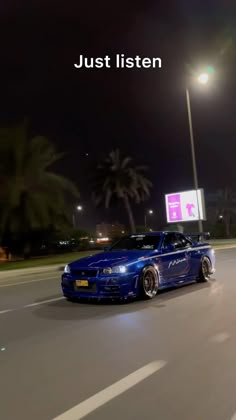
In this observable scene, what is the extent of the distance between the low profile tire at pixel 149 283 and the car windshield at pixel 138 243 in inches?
29.9

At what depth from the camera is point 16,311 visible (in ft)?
30.9

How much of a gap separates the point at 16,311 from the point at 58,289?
11.2 ft

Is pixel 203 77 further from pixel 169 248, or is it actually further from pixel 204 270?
pixel 169 248

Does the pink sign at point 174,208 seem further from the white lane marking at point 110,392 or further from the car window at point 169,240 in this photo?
the white lane marking at point 110,392

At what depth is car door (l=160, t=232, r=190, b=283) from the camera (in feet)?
34.7

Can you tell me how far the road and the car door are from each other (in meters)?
1.00

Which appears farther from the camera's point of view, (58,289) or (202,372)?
(58,289)

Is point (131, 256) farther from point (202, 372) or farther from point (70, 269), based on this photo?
point (202, 372)

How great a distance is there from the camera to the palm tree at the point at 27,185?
33812 millimetres

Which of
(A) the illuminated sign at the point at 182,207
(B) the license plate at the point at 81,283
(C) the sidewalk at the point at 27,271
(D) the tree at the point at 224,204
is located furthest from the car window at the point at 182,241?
(D) the tree at the point at 224,204

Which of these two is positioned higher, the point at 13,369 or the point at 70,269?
the point at 70,269

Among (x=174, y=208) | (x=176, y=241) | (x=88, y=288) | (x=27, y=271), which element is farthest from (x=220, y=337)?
(x=174, y=208)

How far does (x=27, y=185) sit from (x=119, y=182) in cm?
2219

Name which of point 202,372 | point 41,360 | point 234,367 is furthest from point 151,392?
point 41,360
